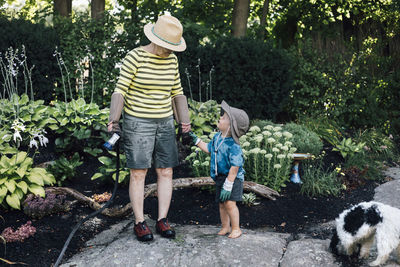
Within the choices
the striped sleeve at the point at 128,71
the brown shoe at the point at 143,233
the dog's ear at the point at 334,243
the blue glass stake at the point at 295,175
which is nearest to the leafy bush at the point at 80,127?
the brown shoe at the point at 143,233

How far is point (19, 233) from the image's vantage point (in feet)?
11.8

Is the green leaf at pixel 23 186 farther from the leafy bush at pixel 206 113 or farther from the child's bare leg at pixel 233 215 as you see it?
the leafy bush at pixel 206 113

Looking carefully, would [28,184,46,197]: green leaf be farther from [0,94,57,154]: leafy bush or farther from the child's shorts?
the child's shorts

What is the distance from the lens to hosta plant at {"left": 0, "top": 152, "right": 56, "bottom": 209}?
3979mm

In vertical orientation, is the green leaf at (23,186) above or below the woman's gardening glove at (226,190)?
below

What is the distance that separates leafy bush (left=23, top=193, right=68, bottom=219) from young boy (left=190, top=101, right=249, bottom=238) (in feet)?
5.29

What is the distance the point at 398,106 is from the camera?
9031 millimetres

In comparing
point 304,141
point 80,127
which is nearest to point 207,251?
point 80,127

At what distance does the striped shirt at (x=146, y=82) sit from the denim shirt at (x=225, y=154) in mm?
519

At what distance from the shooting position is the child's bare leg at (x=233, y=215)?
136 inches

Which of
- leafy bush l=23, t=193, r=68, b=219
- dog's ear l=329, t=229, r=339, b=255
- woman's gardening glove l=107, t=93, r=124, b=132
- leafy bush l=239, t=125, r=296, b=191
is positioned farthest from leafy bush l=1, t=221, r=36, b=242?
dog's ear l=329, t=229, r=339, b=255

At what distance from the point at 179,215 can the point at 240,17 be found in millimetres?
5586

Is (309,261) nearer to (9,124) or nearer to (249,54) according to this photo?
(9,124)

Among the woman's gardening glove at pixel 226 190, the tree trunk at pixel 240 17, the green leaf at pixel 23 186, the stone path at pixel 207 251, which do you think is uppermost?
A: the tree trunk at pixel 240 17
